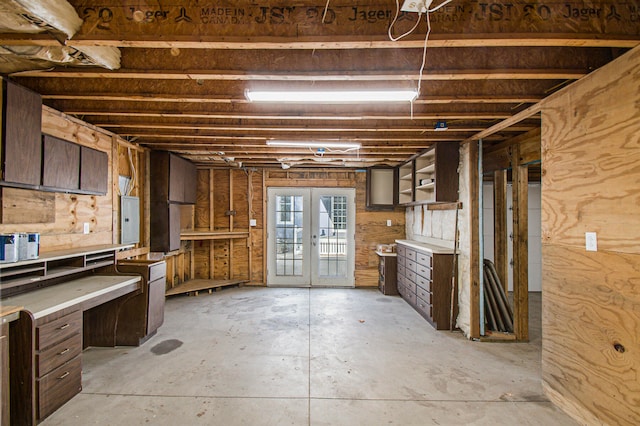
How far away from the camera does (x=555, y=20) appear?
1.69 meters

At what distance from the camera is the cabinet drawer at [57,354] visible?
2.02 meters

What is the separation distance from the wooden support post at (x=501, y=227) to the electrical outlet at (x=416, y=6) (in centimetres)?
312

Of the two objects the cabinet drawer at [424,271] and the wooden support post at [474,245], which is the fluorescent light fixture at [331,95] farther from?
the cabinet drawer at [424,271]

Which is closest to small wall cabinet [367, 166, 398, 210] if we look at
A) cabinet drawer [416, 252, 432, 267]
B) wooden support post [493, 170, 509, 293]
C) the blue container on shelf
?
cabinet drawer [416, 252, 432, 267]

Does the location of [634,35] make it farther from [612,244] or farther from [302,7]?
[302,7]

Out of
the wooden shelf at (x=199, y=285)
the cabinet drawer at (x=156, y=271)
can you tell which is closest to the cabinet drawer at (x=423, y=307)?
the wooden shelf at (x=199, y=285)

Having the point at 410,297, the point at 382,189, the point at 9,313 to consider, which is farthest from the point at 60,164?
the point at 382,189

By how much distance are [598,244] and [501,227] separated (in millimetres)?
2216

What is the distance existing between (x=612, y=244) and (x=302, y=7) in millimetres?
2445

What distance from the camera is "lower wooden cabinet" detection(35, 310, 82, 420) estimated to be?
2.02 m

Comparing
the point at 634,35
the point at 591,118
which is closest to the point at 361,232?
the point at 591,118

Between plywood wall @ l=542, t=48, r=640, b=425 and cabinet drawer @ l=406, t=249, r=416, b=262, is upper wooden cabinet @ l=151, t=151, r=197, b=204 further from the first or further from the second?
plywood wall @ l=542, t=48, r=640, b=425

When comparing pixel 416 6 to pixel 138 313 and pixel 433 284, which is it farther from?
pixel 138 313

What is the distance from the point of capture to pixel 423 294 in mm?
4172
